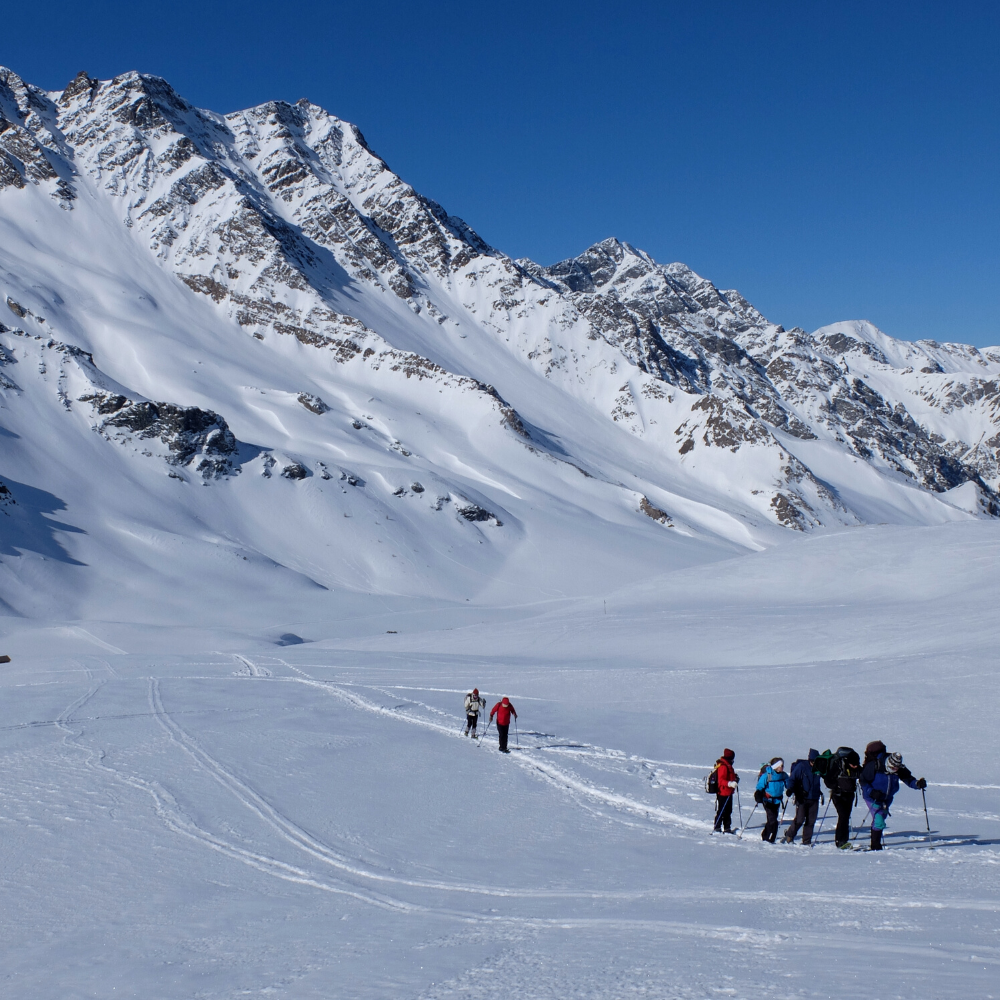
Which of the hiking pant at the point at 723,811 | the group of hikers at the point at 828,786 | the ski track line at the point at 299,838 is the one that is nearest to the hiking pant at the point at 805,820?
the group of hikers at the point at 828,786

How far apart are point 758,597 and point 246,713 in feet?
91.7

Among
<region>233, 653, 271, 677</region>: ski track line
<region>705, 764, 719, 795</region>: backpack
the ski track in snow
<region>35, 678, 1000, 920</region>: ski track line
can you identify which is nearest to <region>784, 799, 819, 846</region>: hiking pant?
the ski track in snow

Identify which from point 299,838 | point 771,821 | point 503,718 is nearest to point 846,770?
point 771,821

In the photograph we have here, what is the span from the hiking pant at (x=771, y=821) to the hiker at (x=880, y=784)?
1.20m

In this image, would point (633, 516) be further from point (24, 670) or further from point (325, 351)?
point (24, 670)

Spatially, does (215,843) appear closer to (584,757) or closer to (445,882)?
(445,882)

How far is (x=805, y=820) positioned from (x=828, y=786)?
1.84 feet

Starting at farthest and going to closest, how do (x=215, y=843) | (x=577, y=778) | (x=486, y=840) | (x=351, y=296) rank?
(x=351, y=296) → (x=577, y=778) → (x=486, y=840) → (x=215, y=843)

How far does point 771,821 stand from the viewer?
36.1ft

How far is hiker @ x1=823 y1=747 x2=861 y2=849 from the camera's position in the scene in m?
10.5

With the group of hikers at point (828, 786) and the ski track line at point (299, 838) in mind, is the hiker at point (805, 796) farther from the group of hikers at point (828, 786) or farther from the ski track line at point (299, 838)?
the ski track line at point (299, 838)

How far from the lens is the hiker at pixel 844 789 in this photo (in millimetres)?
10523

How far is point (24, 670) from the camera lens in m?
30.2

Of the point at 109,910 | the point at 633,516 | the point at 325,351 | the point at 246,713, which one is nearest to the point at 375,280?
the point at 325,351
